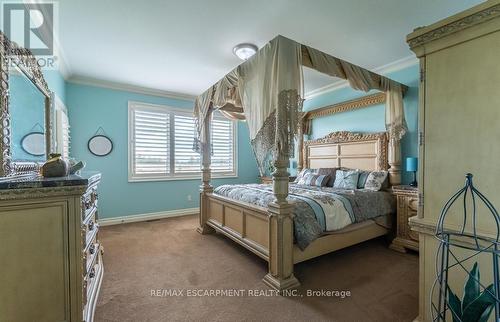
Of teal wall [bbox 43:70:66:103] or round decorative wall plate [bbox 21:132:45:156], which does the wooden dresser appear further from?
teal wall [bbox 43:70:66:103]

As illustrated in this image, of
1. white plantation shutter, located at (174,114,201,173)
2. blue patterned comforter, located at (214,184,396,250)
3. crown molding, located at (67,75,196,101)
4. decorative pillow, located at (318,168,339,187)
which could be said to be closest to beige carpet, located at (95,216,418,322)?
blue patterned comforter, located at (214,184,396,250)

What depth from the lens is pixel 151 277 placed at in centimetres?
230

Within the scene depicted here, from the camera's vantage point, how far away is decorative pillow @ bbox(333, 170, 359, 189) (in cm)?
348

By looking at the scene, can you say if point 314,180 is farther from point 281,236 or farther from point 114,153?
point 114,153

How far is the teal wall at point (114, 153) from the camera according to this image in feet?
13.0

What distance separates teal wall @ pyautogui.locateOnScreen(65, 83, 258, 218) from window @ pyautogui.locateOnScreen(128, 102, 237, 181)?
0.45ft

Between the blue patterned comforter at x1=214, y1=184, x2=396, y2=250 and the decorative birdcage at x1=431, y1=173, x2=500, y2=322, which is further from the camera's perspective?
the blue patterned comforter at x1=214, y1=184, x2=396, y2=250

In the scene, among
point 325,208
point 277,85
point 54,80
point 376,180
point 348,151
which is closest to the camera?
point 277,85

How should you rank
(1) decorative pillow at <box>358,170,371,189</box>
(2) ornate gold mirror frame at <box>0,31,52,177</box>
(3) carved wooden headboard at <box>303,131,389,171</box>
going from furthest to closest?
1. (3) carved wooden headboard at <box>303,131,389,171</box>
2. (1) decorative pillow at <box>358,170,371,189</box>
3. (2) ornate gold mirror frame at <box>0,31,52,177</box>

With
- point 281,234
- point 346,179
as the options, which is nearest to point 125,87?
point 281,234

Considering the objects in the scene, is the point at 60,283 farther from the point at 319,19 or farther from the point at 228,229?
the point at 319,19

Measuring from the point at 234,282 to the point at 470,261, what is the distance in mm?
1774

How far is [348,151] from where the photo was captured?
4.05 meters

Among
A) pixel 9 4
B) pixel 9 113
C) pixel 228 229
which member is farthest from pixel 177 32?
pixel 228 229
